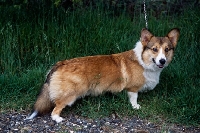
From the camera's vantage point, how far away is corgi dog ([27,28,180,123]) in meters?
4.67

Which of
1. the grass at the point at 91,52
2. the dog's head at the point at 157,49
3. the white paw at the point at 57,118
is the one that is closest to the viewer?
the white paw at the point at 57,118

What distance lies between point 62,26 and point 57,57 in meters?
0.67

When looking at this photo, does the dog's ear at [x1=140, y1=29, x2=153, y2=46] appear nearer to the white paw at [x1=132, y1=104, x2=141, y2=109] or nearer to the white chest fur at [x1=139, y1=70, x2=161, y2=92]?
the white chest fur at [x1=139, y1=70, x2=161, y2=92]

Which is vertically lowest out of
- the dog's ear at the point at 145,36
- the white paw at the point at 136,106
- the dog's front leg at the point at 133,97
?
the white paw at the point at 136,106

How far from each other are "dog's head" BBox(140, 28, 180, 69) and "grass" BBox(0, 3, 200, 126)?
0.54 m

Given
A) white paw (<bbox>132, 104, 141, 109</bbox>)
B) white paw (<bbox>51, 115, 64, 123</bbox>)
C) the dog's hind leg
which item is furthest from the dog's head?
white paw (<bbox>51, 115, 64, 123</bbox>)

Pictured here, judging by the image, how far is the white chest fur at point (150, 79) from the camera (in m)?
5.06

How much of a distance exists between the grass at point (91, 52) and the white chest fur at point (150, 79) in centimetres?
21

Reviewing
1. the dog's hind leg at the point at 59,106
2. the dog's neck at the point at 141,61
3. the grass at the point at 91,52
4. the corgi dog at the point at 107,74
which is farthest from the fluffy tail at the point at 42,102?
the dog's neck at the point at 141,61

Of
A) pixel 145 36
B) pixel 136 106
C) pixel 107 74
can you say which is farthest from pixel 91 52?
pixel 136 106

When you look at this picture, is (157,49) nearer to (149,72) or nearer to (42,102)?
(149,72)

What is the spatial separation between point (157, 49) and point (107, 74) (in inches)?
28.8

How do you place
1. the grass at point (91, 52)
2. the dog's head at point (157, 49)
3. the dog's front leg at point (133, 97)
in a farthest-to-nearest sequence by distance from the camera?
the dog's front leg at point (133, 97) → the grass at point (91, 52) → the dog's head at point (157, 49)

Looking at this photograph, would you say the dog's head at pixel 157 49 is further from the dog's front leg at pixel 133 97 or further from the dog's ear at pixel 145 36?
the dog's front leg at pixel 133 97
